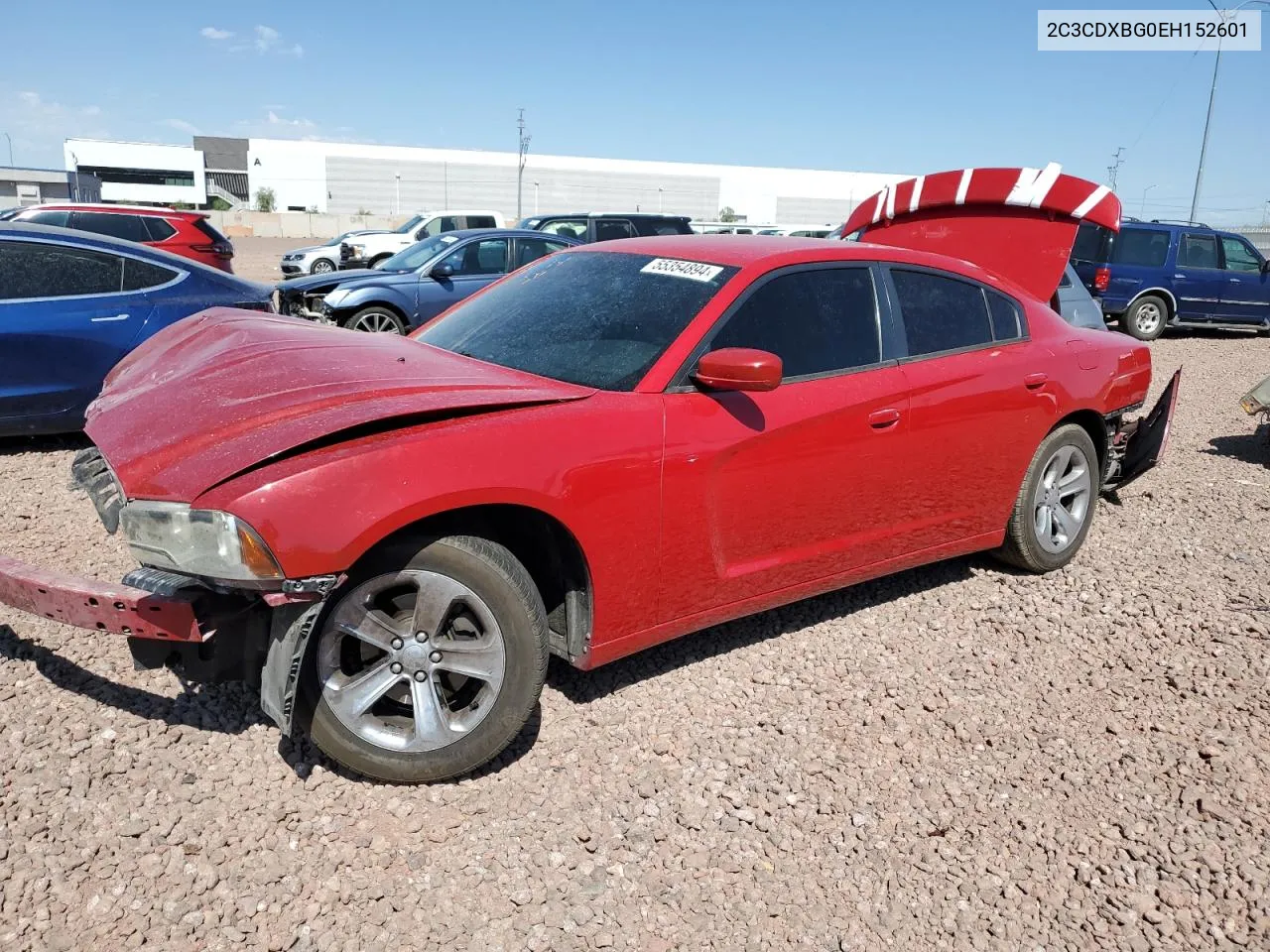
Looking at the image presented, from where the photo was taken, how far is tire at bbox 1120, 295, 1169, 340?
50.1 ft

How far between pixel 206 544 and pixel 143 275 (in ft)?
15.7

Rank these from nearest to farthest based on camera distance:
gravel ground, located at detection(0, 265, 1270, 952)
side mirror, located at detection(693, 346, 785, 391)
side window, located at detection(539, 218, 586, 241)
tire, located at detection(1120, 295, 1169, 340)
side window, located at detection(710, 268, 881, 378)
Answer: gravel ground, located at detection(0, 265, 1270, 952) → side mirror, located at detection(693, 346, 785, 391) → side window, located at detection(710, 268, 881, 378) → tire, located at detection(1120, 295, 1169, 340) → side window, located at detection(539, 218, 586, 241)

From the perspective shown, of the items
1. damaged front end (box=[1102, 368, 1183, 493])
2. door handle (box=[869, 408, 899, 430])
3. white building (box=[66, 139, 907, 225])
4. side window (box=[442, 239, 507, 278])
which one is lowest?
damaged front end (box=[1102, 368, 1183, 493])

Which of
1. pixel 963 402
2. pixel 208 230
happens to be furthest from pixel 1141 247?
pixel 208 230

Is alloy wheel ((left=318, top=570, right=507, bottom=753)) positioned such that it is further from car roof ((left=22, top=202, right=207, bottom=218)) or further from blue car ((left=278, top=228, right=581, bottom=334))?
car roof ((left=22, top=202, right=207, bottom=218))

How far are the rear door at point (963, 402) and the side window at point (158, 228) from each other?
11.9m

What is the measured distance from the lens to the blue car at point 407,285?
10.1 m

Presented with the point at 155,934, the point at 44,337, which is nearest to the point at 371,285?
the point at 44,337

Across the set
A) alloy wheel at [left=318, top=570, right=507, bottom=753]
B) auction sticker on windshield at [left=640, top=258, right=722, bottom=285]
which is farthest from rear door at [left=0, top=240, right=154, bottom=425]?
alloy wheel at [left=318, top=570, right=507, bottom=753]

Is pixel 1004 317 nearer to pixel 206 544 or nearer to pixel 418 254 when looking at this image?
pixel 206 544

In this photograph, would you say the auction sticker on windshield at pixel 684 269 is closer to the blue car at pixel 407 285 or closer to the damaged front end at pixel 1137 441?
the damaged front end at pixel 1137 441

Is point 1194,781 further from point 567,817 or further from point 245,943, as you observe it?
point 245,943

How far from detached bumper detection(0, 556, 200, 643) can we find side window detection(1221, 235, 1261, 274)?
17.4 metres

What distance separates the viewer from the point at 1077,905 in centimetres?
258
